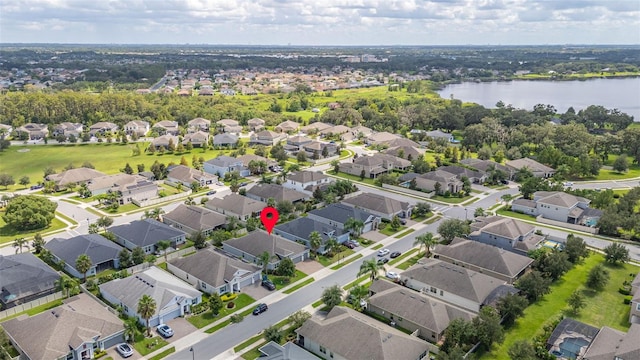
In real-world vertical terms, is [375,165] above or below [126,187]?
below

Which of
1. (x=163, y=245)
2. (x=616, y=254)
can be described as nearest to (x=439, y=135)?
(x=616, y=254)

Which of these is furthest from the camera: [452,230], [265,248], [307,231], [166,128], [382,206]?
Answer: [166,128]

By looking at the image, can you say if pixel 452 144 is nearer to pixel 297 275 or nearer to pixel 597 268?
pixel 597 268

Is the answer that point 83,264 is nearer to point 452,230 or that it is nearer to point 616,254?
point 452,230

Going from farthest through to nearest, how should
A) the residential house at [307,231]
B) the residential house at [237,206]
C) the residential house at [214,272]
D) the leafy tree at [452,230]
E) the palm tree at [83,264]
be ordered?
the residential house at [237,206], the leafy tree at [452,230], the residential house at [307,231], the palm tree at [83,264], the residential house at [214,272]

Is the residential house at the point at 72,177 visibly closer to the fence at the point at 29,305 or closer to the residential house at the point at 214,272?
the fence at the point at 29,305

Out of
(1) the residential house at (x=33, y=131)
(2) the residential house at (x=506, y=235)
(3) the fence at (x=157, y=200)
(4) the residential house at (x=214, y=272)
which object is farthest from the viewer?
(1) the residential house at (x=33, y=131)

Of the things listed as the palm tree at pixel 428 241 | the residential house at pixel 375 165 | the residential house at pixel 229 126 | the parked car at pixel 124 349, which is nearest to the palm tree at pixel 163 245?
the parked car at pixel 124 349
